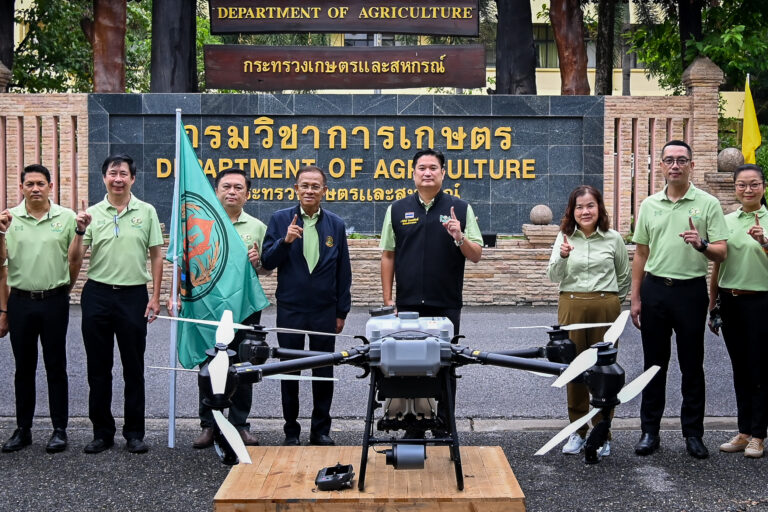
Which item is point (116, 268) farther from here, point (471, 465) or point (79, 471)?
point (471, 465)

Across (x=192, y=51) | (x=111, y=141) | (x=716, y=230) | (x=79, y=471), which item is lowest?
(x=79, y=471)

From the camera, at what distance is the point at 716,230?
20.7 feet

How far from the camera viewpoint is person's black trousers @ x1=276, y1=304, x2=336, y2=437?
6543 millimetres

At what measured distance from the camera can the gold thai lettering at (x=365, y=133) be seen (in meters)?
16.5

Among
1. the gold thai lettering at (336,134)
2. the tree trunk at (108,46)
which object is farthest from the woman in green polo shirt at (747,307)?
the tree trunk at (108,46)

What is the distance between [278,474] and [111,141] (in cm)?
1253

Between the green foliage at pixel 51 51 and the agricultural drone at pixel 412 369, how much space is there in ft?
68.5

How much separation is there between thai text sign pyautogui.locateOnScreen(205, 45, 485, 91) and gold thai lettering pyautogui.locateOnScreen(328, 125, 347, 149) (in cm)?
94

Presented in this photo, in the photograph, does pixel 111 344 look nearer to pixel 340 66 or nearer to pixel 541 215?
pixel 541 215

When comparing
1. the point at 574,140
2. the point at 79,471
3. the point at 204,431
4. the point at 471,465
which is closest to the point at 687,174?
the point at 471,465

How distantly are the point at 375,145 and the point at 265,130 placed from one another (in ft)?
6.34

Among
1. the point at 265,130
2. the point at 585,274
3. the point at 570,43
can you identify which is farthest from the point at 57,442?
the point at 570,43

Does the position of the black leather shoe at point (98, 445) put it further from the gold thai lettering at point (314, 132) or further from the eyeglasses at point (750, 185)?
the gold thai lettering at point (314, 132)

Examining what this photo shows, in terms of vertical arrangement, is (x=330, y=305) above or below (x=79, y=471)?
above
